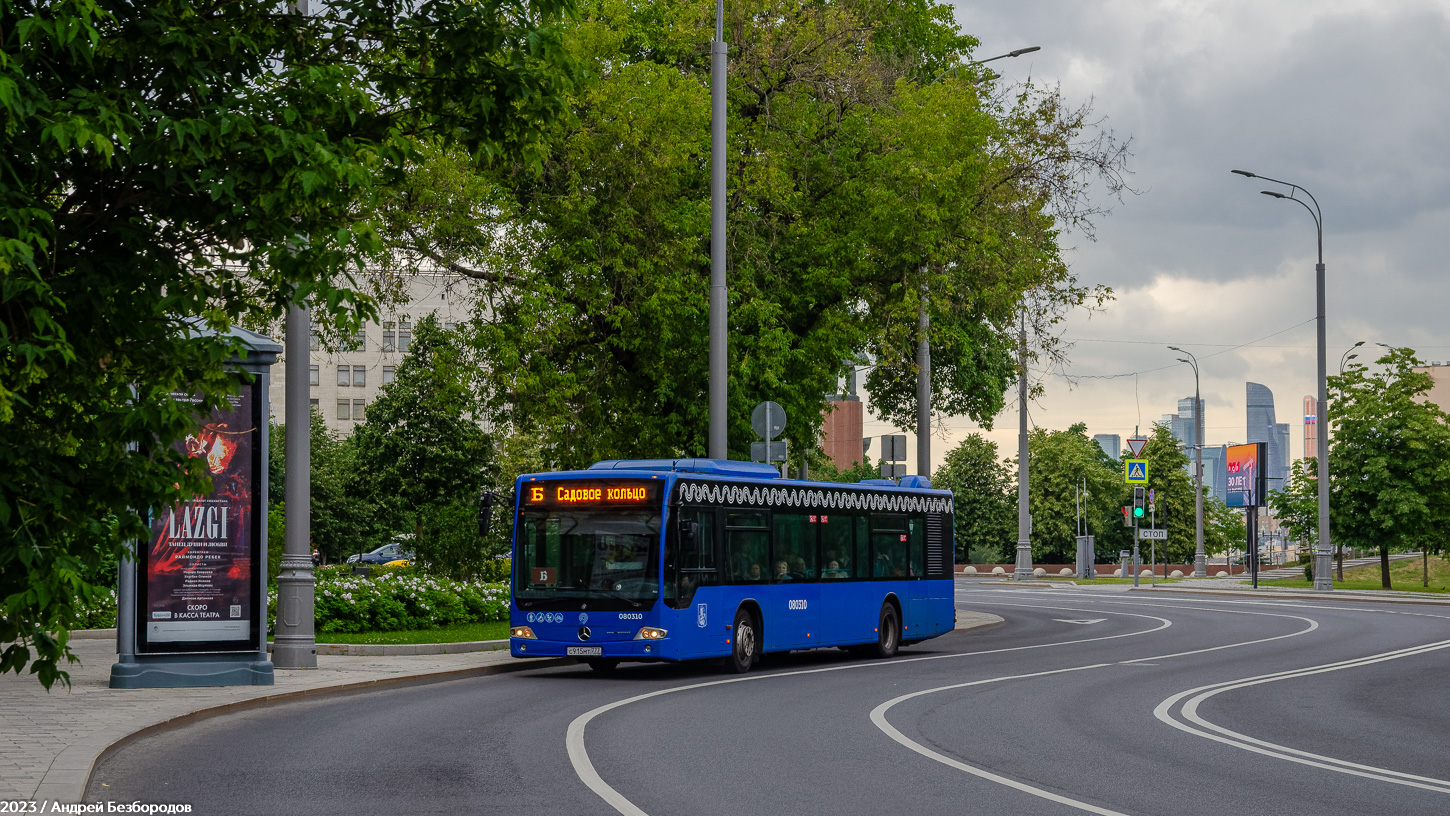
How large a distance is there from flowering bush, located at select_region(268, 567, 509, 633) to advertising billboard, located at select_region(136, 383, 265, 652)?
5.75 metres

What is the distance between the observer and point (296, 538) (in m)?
18.6

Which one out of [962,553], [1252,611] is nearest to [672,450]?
[1252,611]

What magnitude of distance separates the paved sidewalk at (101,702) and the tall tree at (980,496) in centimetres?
8602

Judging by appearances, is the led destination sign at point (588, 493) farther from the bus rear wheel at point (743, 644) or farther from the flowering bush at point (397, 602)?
the flowering bush at point (397, 602)

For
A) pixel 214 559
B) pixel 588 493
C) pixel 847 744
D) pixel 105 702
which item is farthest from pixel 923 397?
pixel 105 702

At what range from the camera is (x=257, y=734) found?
1305 cm

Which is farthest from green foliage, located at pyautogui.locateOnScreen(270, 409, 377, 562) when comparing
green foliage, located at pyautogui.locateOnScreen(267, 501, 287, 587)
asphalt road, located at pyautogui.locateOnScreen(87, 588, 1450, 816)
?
asphalt road, located at pyautogui.locateOnScreen(87, 588, 1450, 816)

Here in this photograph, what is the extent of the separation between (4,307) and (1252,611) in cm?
3700

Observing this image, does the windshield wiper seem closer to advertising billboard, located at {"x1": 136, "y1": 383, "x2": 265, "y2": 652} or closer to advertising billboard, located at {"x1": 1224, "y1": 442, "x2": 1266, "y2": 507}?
advertising billboard, located at {"x1": 136, "y1": 383, "x2": 265, "y2": 652}

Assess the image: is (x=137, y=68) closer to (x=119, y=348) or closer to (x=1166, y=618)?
(x=119, y=348)

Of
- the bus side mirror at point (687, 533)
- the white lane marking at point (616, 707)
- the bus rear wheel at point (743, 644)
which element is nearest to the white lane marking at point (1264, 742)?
the white lane marking at point (616, 707)

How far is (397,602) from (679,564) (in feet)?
23.6

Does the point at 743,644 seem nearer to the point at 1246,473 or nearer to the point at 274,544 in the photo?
the point at 274,544

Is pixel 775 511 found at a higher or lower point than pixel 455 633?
higher
